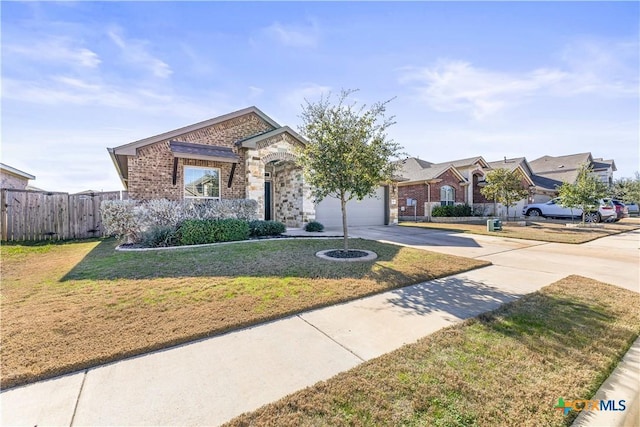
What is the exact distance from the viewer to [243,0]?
716cm

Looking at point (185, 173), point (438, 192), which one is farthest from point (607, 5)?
point (438, 192)

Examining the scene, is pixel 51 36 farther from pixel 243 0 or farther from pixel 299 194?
pixel 299 194

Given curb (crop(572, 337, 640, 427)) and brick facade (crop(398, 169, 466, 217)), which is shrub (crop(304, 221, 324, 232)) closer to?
curb (crop(572, 337, 640, 427))

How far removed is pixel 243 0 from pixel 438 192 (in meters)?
19.2

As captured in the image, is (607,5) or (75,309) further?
(607,5)

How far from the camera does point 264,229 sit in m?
10.5

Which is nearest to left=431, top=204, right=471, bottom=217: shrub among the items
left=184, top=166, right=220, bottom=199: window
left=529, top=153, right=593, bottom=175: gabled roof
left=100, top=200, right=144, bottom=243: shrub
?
left=184, top=166, right=220, bottom=199: window

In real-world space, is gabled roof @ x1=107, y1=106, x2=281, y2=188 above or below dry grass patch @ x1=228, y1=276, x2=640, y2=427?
above

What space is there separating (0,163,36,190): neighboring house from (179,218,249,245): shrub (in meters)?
13.5

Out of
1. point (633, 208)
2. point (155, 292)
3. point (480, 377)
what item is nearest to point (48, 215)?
point (155, 292)

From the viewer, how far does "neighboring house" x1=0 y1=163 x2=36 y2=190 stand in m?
15.1

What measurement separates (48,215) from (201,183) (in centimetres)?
598

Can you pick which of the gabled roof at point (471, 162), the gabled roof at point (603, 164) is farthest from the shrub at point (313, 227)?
the gabled roof at point (603, 164)

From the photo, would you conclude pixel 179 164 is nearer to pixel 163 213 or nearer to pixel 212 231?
pixel 163 213
